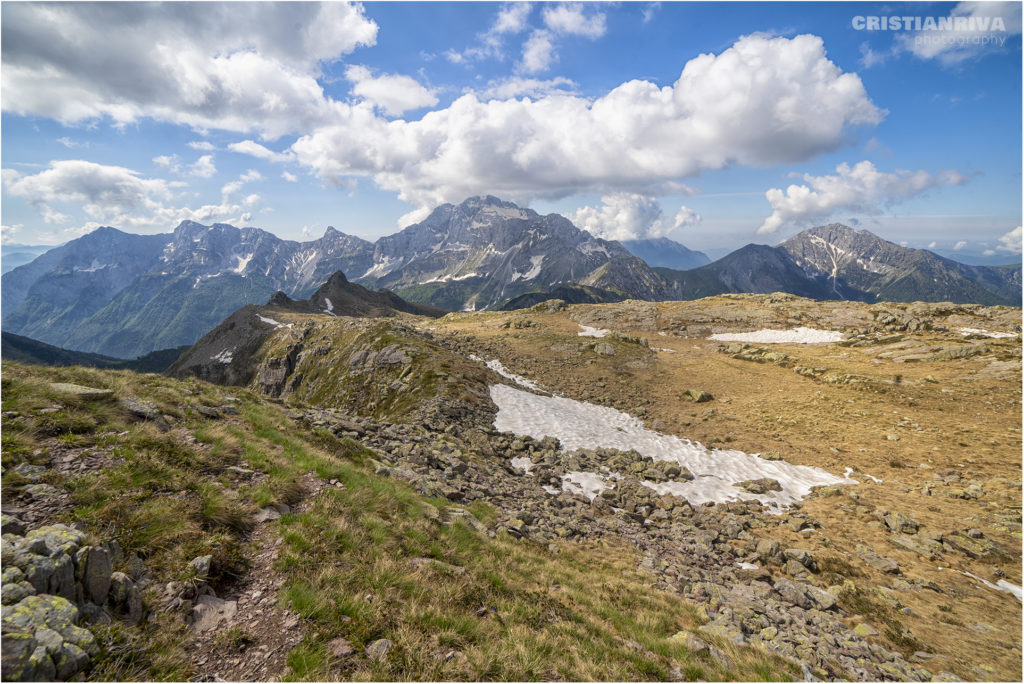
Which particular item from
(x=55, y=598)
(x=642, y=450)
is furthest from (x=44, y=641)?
(x=642, y=450)

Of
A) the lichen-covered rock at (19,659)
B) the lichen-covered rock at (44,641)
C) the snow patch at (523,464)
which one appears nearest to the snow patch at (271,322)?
the snow patch at (523,464)

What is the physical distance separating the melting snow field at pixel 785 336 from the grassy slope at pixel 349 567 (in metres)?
66.1

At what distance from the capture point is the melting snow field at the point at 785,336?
209 feet

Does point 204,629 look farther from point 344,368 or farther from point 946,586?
point 344,368

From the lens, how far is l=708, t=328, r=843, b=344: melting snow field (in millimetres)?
63688

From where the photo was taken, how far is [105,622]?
19.4ft

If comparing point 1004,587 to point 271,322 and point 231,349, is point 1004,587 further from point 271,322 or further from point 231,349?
point 271,322

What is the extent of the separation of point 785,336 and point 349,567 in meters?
79.6

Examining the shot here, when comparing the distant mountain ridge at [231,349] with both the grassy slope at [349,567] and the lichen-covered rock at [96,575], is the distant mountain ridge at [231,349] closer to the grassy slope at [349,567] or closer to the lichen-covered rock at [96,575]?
the grassy slope at [349,567]

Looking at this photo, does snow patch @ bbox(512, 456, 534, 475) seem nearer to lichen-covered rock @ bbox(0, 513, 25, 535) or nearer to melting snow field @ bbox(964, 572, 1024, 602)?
lichen-covered rock @ bbox(0, 513, 25, 535)

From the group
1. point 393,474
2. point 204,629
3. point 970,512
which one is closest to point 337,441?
point 393,474

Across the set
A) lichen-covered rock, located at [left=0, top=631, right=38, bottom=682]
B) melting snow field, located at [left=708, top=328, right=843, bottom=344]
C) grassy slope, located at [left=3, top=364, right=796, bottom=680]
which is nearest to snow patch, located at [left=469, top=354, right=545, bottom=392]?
grassy slope, located at [left=3, top=364, right=796, bottom=680]

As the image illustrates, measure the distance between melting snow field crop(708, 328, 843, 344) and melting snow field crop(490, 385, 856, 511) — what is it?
48.3 m

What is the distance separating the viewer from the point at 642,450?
87.6ft
